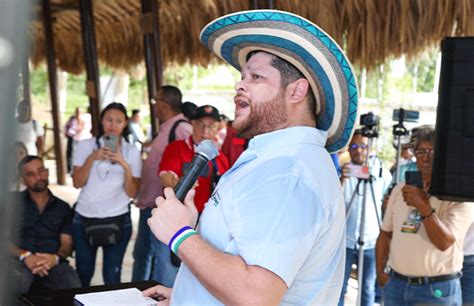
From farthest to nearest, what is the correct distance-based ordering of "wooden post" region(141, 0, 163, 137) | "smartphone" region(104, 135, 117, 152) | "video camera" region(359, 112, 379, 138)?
"wooden post" region(141, 0, 163, 137) → "video camera" region(359, 112, 379, 138) → "smartphone" region(104, 135, 117, 152)

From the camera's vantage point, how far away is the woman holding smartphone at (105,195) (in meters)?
4.34

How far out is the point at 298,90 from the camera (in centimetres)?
180

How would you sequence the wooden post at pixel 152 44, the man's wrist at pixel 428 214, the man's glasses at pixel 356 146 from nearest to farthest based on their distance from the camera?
1. the man's wrist at pixel 428 214
2. the man's glasses at pixel 356 146
3. the wooden post at pixel 152 44

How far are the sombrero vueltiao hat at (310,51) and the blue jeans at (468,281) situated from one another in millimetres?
2089

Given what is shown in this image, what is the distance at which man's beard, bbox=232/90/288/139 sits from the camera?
1.76 m

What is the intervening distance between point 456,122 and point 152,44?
16.1 feet

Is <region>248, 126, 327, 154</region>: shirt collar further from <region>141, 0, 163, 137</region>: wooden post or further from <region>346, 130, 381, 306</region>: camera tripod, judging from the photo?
<region>141, 0, 163, 137</region>: wooden post

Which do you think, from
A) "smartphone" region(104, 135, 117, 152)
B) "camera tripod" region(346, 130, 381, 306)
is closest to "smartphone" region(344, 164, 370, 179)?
"camera tripod" region(346, 130, 381, 306)

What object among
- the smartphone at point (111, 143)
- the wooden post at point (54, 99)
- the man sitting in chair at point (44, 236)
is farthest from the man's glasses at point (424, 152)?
the wooden post at point (54, 99)

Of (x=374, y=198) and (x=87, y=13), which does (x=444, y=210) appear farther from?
(x=87, y=13)

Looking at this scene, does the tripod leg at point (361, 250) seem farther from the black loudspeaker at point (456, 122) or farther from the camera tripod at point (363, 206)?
the black loudspeaker at point (456, 122)

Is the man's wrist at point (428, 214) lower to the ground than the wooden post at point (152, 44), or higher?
lower

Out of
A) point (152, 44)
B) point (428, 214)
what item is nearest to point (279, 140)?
point (428, 214)

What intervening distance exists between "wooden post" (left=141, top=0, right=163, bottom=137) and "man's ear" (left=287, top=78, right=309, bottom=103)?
5.04 m
